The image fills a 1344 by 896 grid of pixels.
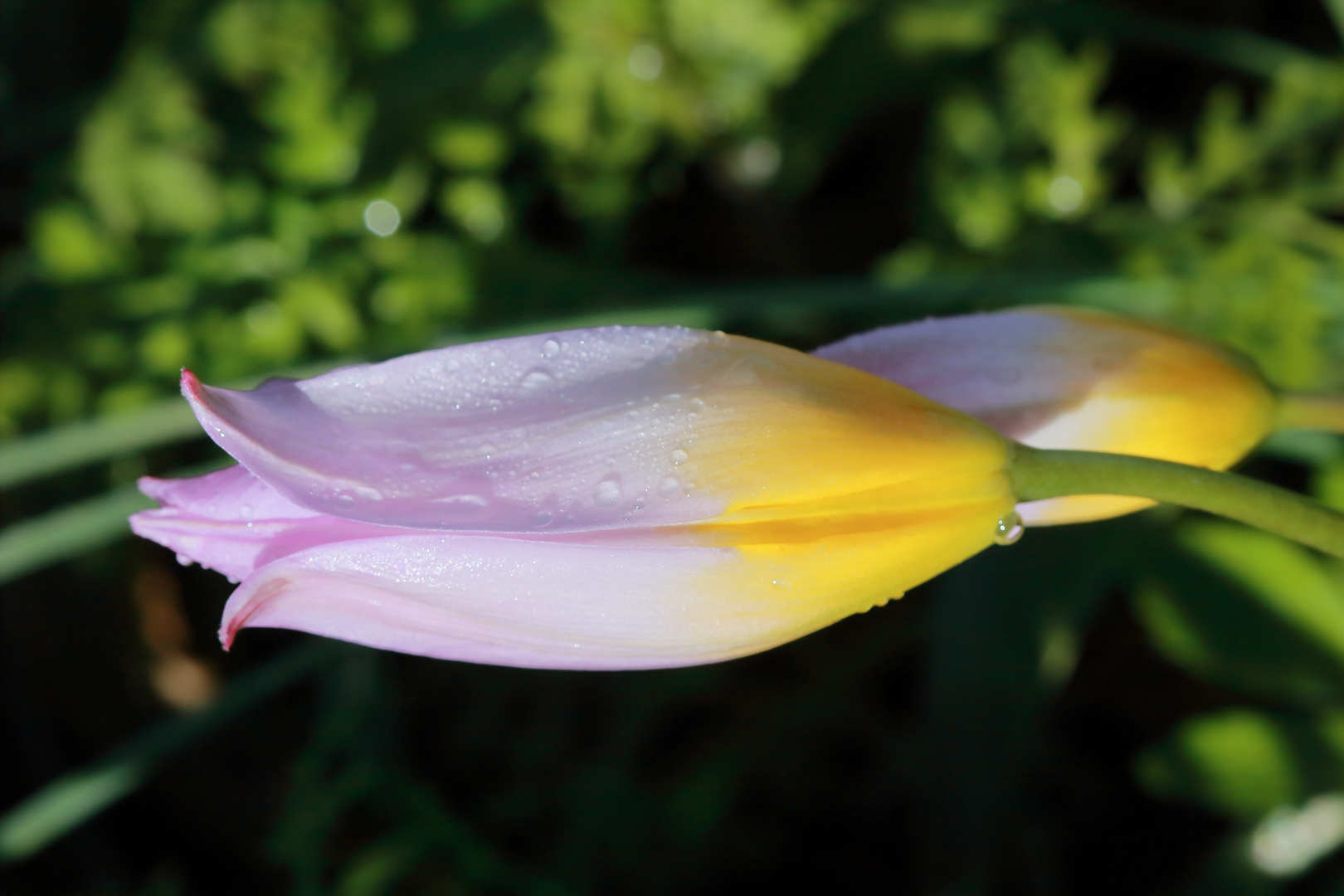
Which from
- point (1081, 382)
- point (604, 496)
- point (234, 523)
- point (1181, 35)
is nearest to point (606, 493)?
point (604, 496)

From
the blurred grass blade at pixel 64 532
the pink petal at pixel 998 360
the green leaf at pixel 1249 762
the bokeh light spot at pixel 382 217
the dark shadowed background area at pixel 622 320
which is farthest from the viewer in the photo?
the bokeh light spot at pixel 382 217

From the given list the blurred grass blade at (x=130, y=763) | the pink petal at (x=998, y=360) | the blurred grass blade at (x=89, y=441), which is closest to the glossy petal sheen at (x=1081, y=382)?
the pink petal at (x=998, y=360)

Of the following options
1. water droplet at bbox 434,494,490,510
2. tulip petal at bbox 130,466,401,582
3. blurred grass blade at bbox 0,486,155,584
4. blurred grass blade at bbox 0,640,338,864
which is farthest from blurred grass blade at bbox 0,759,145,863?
water droplet at bbox 434,494,490,510

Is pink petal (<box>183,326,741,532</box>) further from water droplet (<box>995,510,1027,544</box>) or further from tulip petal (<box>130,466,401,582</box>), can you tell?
water droplet (<box>995,510,1027,544</box>)

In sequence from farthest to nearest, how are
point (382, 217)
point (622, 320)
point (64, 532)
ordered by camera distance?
point (382, 217) → point (622, 320) → point (64, 532)

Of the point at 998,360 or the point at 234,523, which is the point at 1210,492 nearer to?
the point at 998,360

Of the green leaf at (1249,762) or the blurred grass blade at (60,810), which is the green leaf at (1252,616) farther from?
the blurred grass blade at (60,810)

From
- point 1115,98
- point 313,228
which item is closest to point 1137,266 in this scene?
point 1115,98
